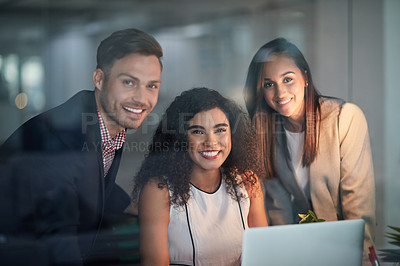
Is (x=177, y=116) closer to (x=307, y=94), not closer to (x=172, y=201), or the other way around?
(x=172, y=201)

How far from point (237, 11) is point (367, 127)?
117 cm

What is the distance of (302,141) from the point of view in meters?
3.13

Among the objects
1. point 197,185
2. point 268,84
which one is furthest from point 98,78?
point 268,84

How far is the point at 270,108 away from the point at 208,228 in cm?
83

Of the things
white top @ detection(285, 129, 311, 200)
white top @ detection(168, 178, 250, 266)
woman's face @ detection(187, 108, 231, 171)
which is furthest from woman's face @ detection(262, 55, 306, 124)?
white top @ detection(168, 178, 250, 266)

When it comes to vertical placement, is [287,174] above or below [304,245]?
above

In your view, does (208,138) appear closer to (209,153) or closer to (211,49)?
(209,153)

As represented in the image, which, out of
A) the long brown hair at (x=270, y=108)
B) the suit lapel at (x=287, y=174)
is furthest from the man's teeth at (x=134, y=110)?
the suit lapel at (x=287, y=174)

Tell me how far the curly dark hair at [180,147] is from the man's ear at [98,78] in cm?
40

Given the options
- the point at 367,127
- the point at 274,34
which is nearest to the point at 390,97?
the point at 367,127

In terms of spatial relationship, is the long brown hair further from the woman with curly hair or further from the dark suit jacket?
the dark suit jacket

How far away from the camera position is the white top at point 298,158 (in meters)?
3.10

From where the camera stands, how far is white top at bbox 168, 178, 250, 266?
273cm

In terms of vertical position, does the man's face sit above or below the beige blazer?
above
